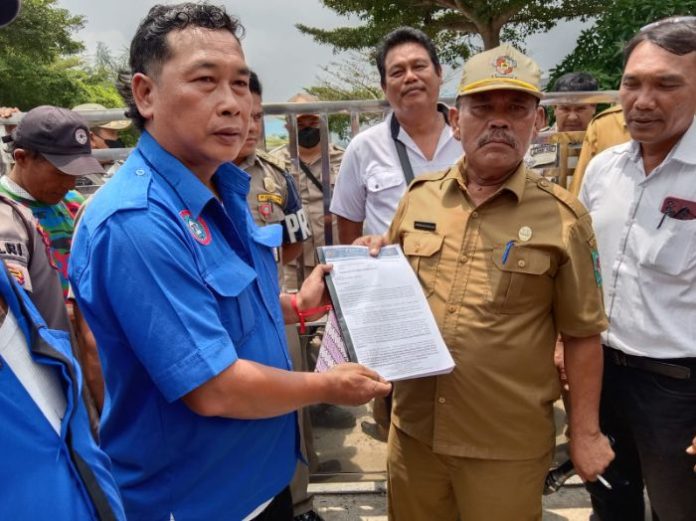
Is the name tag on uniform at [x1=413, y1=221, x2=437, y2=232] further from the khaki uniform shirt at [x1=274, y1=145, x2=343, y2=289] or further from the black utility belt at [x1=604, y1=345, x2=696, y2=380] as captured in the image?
the khaki uniform shirt at [x1=274, y1=145, x2=343, y2=289]

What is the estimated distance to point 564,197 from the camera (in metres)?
1.78

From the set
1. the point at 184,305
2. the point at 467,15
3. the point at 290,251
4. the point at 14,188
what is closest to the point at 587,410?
the point at 184,305

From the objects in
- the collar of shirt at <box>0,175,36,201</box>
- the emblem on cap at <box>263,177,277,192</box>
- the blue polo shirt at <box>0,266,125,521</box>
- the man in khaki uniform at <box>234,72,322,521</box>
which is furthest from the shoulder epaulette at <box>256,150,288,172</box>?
the blue polo shirt at <box>0,266,125,521</box>

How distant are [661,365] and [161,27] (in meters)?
2.00

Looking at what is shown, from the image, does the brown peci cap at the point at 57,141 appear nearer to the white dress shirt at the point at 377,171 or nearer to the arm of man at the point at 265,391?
the white dress shirt at the point at 377,171

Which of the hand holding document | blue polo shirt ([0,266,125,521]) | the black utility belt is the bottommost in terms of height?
the black utility belt

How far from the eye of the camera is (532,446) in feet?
5.87

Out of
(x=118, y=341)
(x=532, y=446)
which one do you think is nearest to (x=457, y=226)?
(x=532, y=446)

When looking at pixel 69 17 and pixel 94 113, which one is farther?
pixel 69 17

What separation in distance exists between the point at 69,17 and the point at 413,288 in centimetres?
2655

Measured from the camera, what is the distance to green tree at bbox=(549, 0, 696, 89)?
4984 mm

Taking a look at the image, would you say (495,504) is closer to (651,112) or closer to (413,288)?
(413,288)

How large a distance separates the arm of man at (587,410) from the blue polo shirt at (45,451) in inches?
56.0

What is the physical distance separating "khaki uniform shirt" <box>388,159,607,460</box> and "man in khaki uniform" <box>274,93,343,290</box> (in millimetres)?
1313
